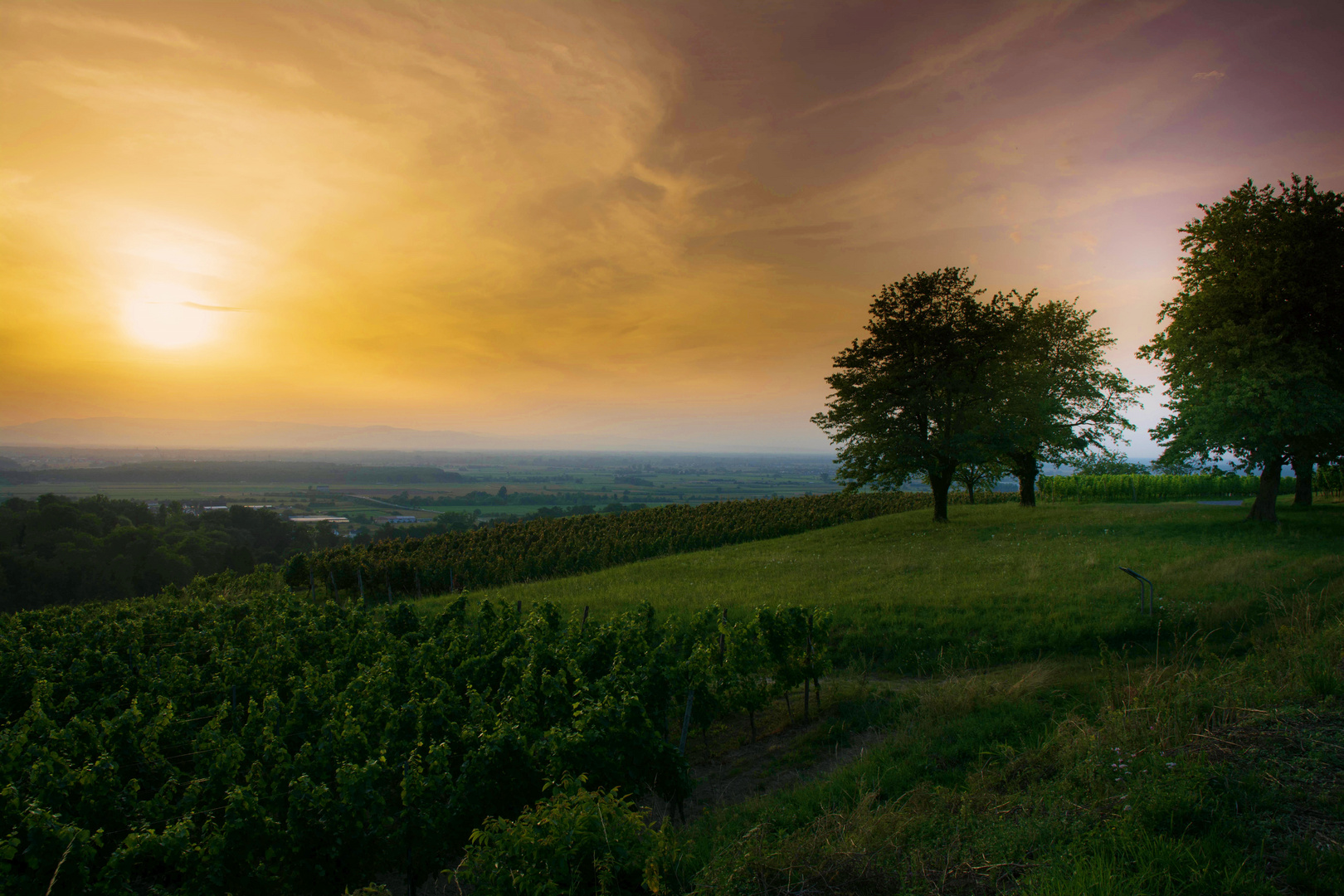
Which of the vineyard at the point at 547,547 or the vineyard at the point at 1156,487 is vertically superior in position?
the vineyard at the point at 1156,487

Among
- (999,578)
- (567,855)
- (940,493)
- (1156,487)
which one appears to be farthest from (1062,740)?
(1156,487)

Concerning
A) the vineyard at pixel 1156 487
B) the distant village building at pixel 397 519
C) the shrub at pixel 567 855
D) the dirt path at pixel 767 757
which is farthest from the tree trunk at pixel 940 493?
the distant village building at pixel 397 519

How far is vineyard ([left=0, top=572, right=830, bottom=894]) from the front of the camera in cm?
583

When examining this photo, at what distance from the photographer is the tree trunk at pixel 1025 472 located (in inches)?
1299

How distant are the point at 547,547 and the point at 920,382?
2188cm

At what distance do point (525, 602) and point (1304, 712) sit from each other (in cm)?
1905

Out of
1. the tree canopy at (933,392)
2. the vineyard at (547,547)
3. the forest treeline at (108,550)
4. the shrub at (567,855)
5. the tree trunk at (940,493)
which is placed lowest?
the forest treeline at (108,550)

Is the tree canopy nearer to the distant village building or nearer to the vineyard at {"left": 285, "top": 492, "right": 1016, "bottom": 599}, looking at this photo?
the vineyard at {"left": 285, "top": 492, "right": 1016, "bottom": 599}

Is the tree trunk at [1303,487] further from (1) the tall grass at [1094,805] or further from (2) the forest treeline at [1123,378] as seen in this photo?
(1) the tall grass at [1094,805]

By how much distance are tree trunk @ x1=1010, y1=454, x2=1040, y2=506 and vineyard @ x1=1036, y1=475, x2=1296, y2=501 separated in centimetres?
1176

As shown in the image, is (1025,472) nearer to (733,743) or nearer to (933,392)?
(933,392)

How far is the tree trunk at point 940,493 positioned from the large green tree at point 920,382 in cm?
9

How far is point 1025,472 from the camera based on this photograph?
3384 centimetres

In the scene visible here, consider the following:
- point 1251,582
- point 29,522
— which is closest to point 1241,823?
point 1251,582
